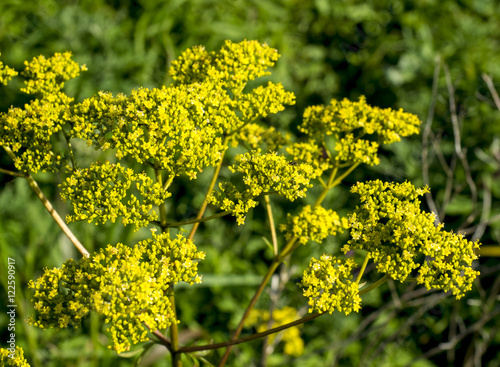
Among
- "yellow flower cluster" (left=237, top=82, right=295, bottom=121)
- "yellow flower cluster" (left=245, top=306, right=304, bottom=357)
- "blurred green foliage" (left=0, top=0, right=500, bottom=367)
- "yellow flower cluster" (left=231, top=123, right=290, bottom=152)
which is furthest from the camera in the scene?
"blurred green foliage" (left=0, top=0, right=500, bottom=367)

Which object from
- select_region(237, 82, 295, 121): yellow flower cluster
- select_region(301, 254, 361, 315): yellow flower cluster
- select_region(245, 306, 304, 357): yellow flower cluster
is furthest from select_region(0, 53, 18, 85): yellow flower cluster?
select_region(245, 306, 304, 357): yellow flower cluster

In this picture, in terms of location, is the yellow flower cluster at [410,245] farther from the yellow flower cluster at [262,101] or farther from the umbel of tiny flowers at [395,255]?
the yellow flower cluster at [262,101]

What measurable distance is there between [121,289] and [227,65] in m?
1.28

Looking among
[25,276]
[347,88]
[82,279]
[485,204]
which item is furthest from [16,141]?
[347,88]

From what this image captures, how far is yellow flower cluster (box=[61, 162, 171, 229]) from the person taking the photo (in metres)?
2.22

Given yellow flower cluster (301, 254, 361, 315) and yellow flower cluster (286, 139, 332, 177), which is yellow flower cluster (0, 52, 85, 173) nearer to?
yellow flower cluster (286, 139, 332, 177)

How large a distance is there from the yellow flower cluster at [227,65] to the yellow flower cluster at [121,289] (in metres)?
0.89

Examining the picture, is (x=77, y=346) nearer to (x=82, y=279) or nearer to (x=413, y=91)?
(x=82, y=279)

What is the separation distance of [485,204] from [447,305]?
47.4 inches

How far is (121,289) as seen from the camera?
199 cm

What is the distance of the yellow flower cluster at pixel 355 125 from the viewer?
8.81 feet

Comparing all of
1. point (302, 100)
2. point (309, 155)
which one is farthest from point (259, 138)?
point (302, 100)

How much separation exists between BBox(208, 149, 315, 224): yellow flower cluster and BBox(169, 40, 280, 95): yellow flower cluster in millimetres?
473

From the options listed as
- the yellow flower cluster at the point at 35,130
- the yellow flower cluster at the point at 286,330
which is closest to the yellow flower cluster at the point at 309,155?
the yellow flower cluster at the point at 35,130
